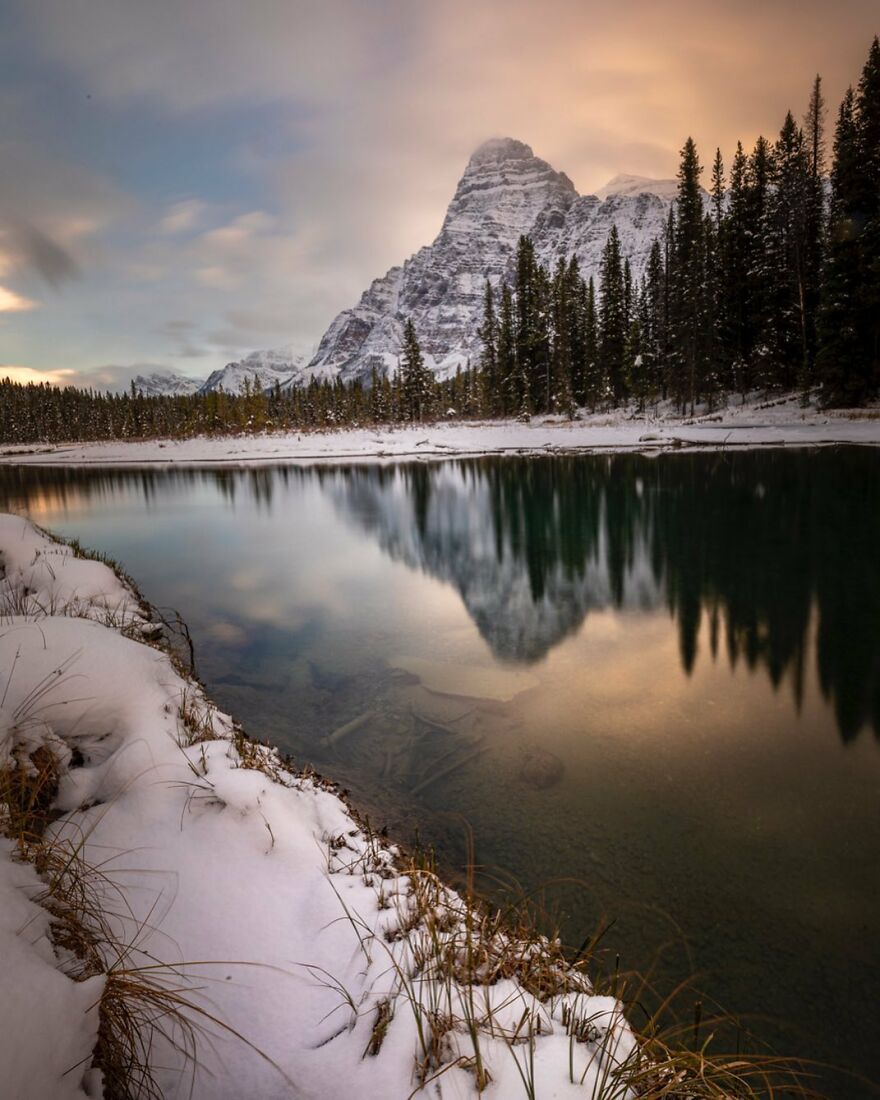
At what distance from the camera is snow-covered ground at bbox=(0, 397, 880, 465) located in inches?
1277

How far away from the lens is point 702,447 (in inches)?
1351

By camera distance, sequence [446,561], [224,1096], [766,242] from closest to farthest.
Answer: [224,1096] < [446,561] < [766,242]

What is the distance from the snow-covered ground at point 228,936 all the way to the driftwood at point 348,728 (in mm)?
1610

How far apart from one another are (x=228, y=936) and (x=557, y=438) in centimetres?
4226

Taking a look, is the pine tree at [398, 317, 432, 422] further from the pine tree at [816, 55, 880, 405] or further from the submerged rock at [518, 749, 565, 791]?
the submerged rock at [518, 749, 565, 791]

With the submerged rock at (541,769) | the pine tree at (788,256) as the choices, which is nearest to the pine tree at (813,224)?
the pine tree at (788,256)

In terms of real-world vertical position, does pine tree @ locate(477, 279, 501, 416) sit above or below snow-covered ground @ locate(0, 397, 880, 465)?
above

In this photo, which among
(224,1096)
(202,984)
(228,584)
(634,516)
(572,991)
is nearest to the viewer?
(224,1096)

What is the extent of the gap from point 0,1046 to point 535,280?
64050mm

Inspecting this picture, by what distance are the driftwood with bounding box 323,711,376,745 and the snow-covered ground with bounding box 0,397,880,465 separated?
32.0 metres

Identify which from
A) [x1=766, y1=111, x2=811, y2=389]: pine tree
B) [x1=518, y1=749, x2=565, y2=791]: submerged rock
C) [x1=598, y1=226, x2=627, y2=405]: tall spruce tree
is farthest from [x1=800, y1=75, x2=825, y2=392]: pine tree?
[x1=518, y1=749, x2=565, y2=791]: submerged rock

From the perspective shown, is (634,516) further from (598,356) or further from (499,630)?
(598,356)

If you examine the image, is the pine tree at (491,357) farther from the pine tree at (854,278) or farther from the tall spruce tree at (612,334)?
→ the pine tree at (854,278)

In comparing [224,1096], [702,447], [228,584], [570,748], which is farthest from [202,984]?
[702,447]
